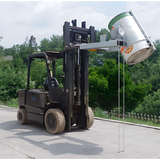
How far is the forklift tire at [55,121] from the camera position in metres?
7.29

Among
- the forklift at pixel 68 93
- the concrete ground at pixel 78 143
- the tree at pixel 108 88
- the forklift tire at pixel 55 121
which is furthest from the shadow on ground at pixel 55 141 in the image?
the tree at pixel 108 88

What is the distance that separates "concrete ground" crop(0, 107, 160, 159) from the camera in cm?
553

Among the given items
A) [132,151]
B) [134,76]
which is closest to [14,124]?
[132,151]

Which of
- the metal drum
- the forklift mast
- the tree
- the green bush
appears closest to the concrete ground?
the forklift mast

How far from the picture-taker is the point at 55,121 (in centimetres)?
741

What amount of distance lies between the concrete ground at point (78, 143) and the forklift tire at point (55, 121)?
7.4 inches

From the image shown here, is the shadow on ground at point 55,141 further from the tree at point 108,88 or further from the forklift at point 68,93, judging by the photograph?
the tree at point 108,88

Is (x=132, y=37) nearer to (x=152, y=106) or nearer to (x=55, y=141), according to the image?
(x=55, y=141)

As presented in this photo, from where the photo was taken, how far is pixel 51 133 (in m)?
7.48

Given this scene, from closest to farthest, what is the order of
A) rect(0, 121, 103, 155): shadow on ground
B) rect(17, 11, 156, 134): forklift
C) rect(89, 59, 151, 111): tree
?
rect(0, 121, 103, 155): shadow on ground
rect(17, 11, 156, 134): forklift
rect(89, 59, 151, 111): tree

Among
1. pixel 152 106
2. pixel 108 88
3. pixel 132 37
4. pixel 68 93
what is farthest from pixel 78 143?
pixel 152 106

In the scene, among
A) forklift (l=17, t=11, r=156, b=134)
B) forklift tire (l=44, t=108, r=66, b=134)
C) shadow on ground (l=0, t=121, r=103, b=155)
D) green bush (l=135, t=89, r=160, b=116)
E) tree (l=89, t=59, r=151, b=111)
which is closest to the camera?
shadow on ground (l=0, t=121, r=103, b=155)

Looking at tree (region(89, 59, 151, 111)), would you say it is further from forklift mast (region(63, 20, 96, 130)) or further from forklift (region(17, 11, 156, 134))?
forklift mast (region(63, 20, 96, 130))

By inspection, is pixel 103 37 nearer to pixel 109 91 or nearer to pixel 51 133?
pixel 51 133
